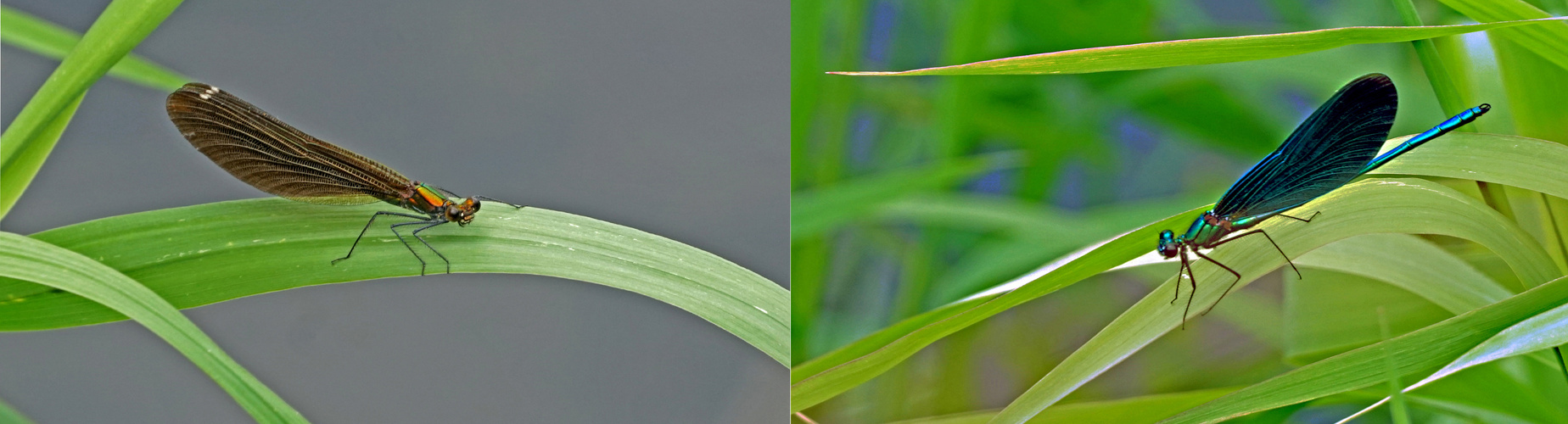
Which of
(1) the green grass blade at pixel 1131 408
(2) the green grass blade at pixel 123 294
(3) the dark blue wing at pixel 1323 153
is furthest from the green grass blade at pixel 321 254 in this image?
(3) the dark blue wing at pixel 1323 153

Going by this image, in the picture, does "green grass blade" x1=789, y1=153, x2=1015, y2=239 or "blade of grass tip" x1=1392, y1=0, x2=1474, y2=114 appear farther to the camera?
"green grass blade" x1=789, y1=153, x2=1015, y2=239

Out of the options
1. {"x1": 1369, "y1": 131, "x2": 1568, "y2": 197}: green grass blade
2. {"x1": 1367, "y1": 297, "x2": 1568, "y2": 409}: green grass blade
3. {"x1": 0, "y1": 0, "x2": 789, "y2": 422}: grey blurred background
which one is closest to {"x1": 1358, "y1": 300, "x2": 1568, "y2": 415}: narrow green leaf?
{"x1": 1367, "y1": 297, "x2": 1568, "y2": 409}: green grass blade

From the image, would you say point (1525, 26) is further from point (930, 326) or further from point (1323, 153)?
point (930, 326)

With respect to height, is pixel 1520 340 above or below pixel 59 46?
below

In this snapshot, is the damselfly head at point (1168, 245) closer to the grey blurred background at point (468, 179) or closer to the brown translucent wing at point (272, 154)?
the grey blurred background at point (468, 179)

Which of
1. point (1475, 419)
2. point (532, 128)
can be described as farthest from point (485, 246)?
point (1475, 419)

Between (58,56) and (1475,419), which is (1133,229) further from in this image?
(58,56)

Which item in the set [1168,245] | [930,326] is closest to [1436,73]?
[1168,245]

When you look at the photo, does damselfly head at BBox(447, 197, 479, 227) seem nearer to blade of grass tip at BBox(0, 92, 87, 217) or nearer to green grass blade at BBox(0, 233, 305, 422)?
green grass blade at BBox(0, 233, 305, 422)
